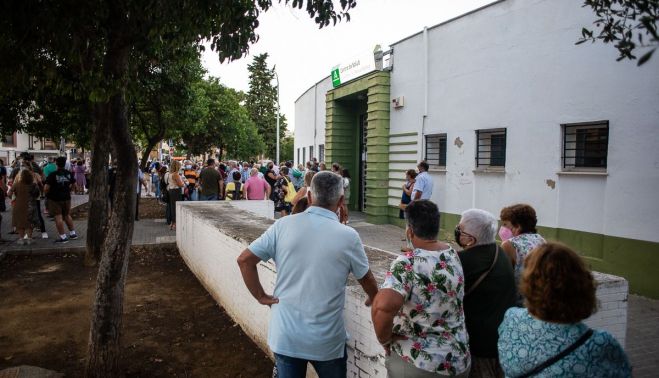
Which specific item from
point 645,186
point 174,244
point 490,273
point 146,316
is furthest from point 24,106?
point 645,186

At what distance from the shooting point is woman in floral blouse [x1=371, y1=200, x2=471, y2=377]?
2434mm

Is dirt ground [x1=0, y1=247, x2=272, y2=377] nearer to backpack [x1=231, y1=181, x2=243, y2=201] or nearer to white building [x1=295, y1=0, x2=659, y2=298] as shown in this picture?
backpack [x1=231, y1=181, x2=243, y2=201]

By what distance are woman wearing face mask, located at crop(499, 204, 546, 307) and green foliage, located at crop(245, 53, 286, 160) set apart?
217 ft

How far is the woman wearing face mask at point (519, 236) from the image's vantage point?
3.20m

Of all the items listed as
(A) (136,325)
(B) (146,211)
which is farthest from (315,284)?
(B) (146,211)

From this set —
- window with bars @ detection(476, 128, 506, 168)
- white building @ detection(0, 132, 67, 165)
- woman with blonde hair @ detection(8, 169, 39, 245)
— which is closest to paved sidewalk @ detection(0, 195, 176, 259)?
woman with blonde hair @ detection(8, 169, 39, 245)

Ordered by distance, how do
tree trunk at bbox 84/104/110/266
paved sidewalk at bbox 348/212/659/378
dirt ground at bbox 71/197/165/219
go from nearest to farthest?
paved sidewalk at bbox 348/212/659/378 → tree trunk at bbox 84/104/110/266 → dirt ground at bbox 71/197/165/219

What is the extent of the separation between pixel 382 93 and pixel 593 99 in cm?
736

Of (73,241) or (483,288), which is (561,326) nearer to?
(483,288)

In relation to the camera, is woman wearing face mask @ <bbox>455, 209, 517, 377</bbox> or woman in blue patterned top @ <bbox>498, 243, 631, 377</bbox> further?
woman wearing face mask @ <bbox>455, 209, 517, 377</bbox>

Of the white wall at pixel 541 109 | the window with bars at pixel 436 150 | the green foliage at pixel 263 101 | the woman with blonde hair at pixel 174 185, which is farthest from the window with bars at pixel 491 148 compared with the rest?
the green foliage at pixel 263 101

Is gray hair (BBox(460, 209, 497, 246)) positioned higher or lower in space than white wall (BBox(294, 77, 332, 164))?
lower

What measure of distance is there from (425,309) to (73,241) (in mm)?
11204

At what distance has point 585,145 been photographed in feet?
28.3
